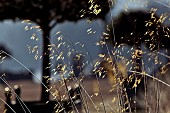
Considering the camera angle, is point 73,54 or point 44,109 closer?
point 73,54

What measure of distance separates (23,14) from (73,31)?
26.2 inches

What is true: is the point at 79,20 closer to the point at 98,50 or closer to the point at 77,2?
the point at 77,2

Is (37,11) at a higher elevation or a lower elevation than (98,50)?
higher

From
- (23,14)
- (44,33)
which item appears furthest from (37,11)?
(44,33)

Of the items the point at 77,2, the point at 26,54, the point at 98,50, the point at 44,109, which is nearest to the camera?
the point at 98,50

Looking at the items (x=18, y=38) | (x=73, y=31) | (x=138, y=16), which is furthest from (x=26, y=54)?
(x=138, y=16)

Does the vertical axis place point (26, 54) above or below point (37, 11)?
below

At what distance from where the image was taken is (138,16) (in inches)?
102

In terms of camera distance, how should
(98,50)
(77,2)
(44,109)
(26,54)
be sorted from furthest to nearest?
1. (77,2)
2. (26,54)
3. (44,109)
4. (98,50)

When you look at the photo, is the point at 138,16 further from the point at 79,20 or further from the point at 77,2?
the point at 77,2

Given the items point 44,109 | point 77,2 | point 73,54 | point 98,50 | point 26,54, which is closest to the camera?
point 73,54

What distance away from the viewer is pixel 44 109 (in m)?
2.72

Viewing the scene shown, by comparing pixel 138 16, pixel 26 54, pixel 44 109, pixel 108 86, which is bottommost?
pixel 44 109

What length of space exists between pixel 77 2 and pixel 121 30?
838 mm
